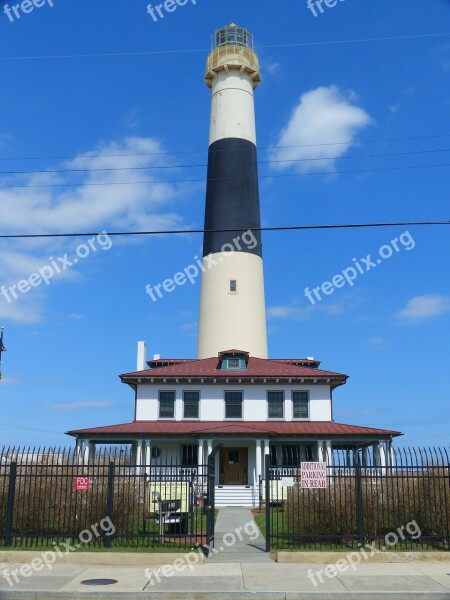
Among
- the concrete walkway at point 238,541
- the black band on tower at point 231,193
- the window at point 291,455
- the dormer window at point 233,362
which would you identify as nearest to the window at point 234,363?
the dormer window at point 233,362

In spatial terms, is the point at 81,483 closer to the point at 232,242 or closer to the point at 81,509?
the point at 81,509

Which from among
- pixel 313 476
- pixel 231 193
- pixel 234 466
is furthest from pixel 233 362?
pixel 313 476

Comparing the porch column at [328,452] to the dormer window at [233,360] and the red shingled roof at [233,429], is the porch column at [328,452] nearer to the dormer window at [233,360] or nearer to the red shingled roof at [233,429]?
the red shingled roof at [233,429]

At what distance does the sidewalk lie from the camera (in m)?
10.3

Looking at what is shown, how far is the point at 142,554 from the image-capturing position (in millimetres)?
13234

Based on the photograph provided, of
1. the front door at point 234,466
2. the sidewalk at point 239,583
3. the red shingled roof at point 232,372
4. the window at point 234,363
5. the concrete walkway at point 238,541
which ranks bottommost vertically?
the sidewalk at point 239,583

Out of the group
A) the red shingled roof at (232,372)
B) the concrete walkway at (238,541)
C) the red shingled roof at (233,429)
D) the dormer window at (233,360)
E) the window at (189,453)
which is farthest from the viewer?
the dormer window at (233,360)

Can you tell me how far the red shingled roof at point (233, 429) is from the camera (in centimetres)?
2967

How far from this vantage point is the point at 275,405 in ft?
108

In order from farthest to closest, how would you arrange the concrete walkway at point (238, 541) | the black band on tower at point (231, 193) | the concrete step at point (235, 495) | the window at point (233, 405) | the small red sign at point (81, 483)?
1. the black band on tower at point (231, 193)
2. the window at point (233, 405)
3. the concrete step at point (235, 495)
4. the small red sign at point (81, 483)
5. the concrete walkway at point (238, 541)

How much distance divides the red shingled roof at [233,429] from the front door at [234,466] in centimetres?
144

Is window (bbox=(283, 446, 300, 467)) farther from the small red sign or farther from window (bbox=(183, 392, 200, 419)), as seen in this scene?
the small red sign

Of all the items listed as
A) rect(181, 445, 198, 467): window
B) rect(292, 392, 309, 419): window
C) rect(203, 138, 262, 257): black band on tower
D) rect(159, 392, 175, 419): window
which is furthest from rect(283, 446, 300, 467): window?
rect(203, 138, 262, 257): black band on tower

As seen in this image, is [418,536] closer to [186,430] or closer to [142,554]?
[142,554]
